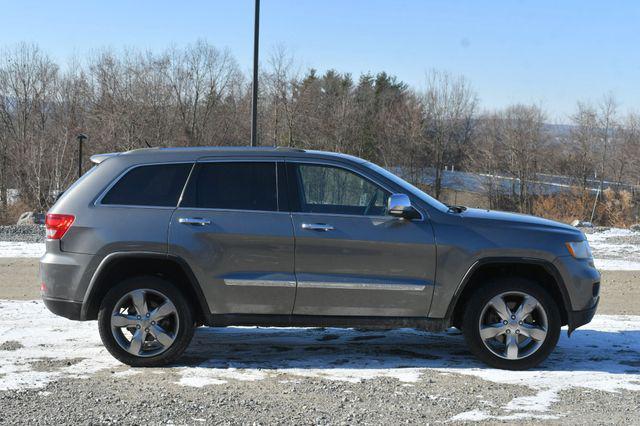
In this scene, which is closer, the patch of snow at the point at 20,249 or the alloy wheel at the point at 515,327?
the alloy wheel at the point at 515,327

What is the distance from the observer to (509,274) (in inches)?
243

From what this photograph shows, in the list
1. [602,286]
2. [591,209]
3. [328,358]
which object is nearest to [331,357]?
[328,358]

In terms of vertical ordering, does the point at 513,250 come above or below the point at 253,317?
above

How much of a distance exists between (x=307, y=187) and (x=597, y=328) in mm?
3792

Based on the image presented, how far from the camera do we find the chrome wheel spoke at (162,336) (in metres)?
5.89

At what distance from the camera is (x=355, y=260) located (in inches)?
230

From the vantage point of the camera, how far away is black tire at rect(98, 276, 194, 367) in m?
5.87

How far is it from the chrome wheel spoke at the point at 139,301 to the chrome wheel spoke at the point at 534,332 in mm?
3187

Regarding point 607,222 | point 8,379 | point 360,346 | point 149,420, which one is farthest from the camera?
point 607,222

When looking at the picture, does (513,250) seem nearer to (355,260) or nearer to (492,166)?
(355,260)

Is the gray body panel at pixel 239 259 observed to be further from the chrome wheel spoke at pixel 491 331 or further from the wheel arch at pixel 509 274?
the chrome wheel spoke at pixel 491 331

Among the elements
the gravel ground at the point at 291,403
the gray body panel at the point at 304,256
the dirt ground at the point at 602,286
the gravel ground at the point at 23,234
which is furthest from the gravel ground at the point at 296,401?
the gravel ground at the point at 23,234

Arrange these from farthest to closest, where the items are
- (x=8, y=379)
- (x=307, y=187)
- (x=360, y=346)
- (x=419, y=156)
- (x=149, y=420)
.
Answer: (x=419, y=156)
(x=360, y=346)
(x=307, y=187)
(x=8, y=379)
(x=149, y=420)

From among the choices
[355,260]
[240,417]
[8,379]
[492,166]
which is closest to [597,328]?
[355,260]
